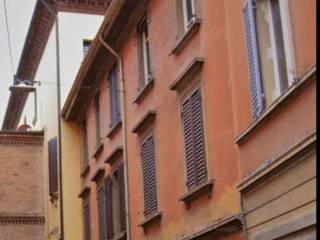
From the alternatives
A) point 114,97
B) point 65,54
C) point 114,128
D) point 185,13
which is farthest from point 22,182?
point 185,13

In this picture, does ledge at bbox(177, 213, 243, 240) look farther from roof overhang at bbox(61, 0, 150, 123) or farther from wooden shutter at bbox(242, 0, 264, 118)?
roof overhang at bbox(61, 0, 150, 123)

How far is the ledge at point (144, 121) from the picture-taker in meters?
15.8

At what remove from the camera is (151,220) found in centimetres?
1556

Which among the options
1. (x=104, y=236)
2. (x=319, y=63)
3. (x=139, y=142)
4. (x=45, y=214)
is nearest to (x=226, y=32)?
(x=139, y=142)

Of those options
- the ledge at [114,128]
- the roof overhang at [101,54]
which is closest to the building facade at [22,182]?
the roof overhang at [101,54]

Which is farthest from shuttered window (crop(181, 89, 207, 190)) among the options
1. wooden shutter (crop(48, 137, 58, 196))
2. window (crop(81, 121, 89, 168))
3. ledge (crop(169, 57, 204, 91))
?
wooden shutter (crop(48, 137, 58, 196))

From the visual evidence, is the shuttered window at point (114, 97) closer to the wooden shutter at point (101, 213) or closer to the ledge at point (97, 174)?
the ledge at point (97, 174)

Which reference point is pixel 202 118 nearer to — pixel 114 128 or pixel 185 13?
pixel 185 13

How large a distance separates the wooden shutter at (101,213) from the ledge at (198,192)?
721 cm

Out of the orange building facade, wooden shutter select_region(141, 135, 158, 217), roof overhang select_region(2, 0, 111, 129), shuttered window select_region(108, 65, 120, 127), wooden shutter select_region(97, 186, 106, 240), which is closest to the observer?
the orange building facade

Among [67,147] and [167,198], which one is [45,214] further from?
[167,198]

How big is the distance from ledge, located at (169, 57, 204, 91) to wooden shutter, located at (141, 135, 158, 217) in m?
2.17

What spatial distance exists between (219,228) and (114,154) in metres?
7.72

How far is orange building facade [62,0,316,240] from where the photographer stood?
9.01 meters
